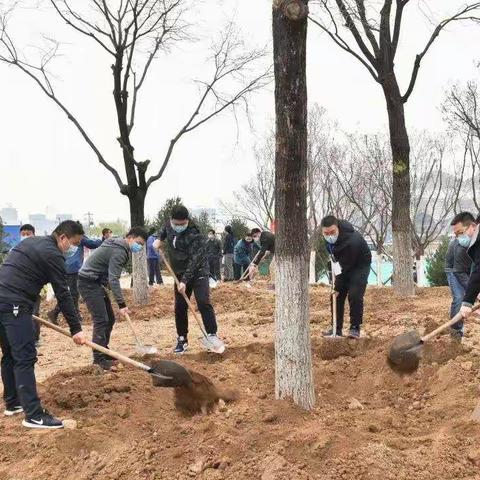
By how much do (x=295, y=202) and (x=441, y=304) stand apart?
6024 millimetres

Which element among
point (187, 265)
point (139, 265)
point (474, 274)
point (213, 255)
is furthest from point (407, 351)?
point (213, 255)

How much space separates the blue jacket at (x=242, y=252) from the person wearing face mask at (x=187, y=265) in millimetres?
9660

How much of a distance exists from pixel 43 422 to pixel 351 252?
385 centimetres

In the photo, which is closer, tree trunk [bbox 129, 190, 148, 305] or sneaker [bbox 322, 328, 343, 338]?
sneaker [bbox 322, 328, 343, 338]

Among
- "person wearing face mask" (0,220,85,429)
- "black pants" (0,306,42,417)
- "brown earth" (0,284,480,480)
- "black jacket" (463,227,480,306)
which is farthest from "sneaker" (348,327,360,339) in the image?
"black pants" (0,306,42,417)

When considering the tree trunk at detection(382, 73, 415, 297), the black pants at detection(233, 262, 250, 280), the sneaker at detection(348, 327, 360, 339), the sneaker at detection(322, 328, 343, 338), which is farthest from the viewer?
the black pants at detection(233, 262, 250, 280)

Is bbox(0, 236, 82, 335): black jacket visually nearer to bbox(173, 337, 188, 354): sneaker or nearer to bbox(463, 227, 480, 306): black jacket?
bbox(173, 337, 188, 354): sneaker

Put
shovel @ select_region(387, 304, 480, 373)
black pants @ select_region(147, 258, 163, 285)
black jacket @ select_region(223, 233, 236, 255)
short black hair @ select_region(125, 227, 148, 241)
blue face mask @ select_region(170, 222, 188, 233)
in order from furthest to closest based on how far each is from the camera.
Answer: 1. black jacket @ select_region(223, 233, 236, 255)
2. black pants @ select_region(147, 258, 163, 285)
3. blue face mask @ select_region(170, 222, 188, 233)
4. short black hair @ select_region(125, 227, 148, 241)
5. shovel @ select_region(387, 304, 480, 373)

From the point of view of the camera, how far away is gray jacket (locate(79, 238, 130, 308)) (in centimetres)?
605

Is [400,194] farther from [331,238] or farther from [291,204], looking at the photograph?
[291,204]

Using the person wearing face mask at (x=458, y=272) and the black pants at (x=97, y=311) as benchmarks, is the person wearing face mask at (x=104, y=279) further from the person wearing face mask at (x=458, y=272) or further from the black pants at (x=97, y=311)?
the person wearing face mask at (x=458, y=272)

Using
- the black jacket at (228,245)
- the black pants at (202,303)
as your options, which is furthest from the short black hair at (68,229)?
the black jacket at (228,245)

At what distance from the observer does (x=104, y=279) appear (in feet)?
20.5

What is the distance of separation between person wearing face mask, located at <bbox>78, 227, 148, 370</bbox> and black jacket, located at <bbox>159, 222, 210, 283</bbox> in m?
0.51
